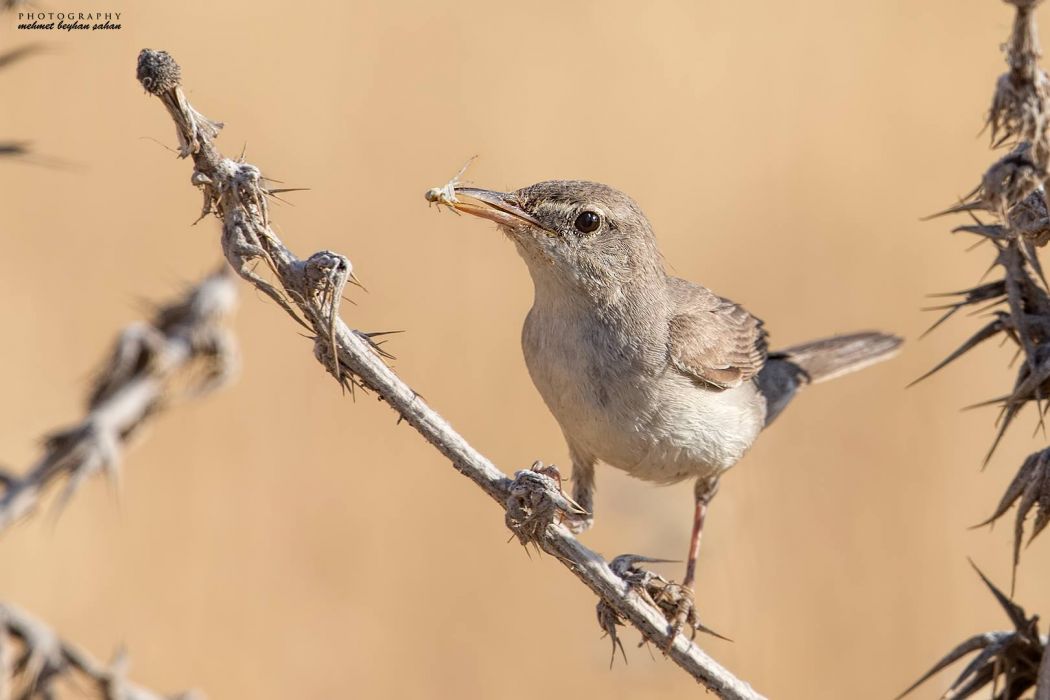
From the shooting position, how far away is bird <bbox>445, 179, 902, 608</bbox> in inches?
194

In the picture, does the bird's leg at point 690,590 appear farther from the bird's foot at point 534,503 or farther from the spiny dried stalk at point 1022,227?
the spiny dried stalk at point 1022,227

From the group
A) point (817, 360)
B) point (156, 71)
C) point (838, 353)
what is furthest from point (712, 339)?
point (156, 71)

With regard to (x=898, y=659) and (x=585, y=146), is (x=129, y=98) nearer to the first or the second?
(x=585, y=146)

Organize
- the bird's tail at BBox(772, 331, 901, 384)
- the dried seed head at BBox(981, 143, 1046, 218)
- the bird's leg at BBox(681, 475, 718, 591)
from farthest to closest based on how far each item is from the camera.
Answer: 1. the bird's tail at BBox(772, 331, 901, 384)
2. the bird's leg at BBox(681, 475, 718, 591)
3. the dried seed head at BBox(981, 143, 1046, 218)

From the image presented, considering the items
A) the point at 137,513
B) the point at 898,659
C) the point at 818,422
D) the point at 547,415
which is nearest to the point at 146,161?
the point at 137,513

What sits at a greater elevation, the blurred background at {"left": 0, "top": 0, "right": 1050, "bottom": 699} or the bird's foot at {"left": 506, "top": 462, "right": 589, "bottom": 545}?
the blurred background at {"left": 0, "top": 0, "right": 1050, "bottom": 699}

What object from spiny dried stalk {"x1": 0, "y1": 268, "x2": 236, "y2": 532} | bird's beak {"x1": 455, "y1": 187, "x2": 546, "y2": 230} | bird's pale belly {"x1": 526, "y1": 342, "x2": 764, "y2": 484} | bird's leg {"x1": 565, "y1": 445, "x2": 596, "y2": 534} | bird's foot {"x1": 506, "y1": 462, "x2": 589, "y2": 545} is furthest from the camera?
bird's leg {"x1": 565, "y1": 445, "x2": 596, "y2": 534}

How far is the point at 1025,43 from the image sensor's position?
2.66 m

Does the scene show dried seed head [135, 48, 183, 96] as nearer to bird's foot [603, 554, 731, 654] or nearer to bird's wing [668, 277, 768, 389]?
bird's foot [603, 554, 731, 654]

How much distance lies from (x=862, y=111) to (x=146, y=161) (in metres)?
7.14

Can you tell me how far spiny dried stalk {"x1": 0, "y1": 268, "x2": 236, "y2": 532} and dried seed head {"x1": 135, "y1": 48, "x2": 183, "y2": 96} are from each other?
0.43 metres

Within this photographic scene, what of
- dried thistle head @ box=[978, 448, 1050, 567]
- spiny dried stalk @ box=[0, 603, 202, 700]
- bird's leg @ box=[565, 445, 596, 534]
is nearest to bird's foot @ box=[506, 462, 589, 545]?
spiny dried stalk @ box=[0, 603, 202, 700]

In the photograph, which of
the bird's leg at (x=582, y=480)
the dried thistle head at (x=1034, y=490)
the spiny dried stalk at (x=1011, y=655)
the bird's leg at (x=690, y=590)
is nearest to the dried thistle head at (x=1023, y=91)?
the dried thistle head at (x=1034, y=490)

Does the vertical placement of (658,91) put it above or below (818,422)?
above
